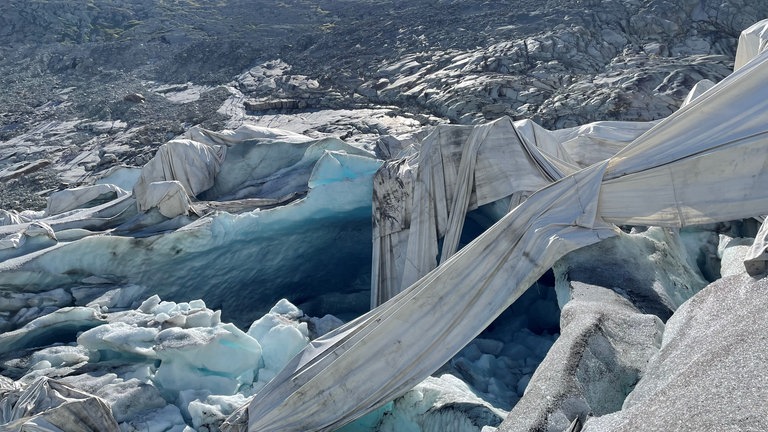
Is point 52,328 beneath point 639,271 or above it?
beneath

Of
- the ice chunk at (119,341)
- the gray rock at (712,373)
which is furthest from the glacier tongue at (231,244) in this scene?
the gray rock at (712,373)

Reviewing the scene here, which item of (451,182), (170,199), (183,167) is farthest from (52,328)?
(451,182)

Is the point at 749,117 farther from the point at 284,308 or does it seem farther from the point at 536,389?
the point at 284,308

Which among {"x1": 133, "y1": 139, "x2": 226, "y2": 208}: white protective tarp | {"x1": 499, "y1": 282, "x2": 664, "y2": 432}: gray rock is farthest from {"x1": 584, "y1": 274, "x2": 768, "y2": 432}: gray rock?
{"x1": 133, "y1": 139, "x2": 226, "y2": 208}: white protective tarp

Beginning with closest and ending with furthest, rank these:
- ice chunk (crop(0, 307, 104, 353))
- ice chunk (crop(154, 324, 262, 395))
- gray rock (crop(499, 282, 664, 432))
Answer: gray rock (crop(499, 282, 664, 432)) → ice chunk (crop(154, 324, 262, 395)) → ice chunk (crop(0, 307, 104, 353))

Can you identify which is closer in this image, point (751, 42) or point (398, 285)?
point (398, 285)

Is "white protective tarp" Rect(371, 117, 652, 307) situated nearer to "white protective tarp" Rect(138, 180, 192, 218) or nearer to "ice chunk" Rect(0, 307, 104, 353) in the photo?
"white protective tarp" Rect(138, 180, 192, 218)

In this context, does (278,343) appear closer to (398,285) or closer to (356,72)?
(398,285)

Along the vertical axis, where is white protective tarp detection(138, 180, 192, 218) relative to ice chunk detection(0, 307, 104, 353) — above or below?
above

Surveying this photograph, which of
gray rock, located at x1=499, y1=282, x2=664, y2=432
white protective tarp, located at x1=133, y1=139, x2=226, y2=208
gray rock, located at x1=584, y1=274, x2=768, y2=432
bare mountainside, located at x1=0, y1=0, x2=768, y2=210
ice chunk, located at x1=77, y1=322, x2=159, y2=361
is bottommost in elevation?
bare mountainside, located at x1=0, y1=0, x2=768, y2=210
